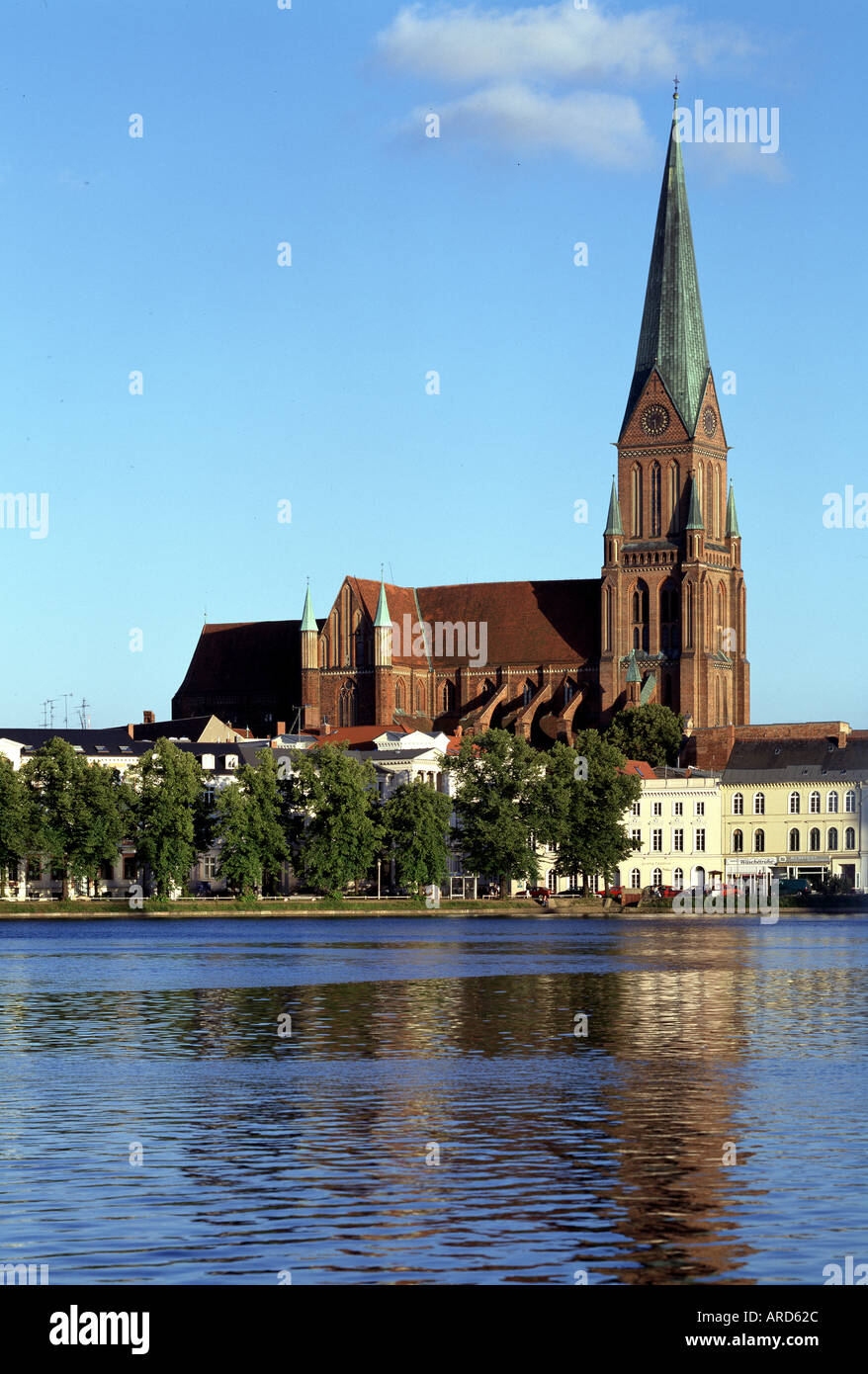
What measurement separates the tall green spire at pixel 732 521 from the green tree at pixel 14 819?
82.6 m

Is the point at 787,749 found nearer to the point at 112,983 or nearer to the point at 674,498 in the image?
the point at 674,498

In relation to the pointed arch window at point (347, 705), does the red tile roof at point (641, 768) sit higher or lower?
lower

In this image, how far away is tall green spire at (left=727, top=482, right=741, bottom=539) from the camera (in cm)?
19310

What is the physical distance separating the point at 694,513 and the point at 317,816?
62.9 m

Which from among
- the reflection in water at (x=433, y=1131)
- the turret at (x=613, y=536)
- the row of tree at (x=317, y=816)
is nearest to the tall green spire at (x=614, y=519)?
the turret at (x=613, y=536)

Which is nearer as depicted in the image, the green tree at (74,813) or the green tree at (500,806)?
the green tree at (74,813)

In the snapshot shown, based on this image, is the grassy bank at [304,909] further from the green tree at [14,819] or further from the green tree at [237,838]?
the green tree at [14,819]

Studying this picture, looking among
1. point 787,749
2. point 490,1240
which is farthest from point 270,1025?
point 787,749

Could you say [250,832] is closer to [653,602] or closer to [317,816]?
[317,816]

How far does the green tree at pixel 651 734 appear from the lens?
179000 millimetres

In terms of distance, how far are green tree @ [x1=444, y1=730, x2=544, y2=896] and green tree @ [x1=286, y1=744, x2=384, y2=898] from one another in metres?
7.78

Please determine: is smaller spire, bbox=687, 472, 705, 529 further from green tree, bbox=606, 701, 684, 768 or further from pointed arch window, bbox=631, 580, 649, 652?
green tree, bbox=606, 701, 684, 768

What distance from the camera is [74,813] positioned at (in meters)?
130

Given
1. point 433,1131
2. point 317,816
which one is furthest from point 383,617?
point 433,1131
